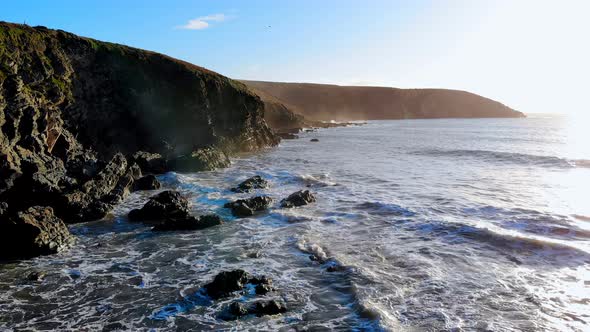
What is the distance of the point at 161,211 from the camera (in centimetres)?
1424

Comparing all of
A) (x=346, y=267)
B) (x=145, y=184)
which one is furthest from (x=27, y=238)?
(x=145, y=184)

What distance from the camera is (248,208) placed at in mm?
14797

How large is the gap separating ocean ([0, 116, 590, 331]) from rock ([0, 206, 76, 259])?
445 millimetres

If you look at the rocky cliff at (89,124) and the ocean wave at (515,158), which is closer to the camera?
the rocky cliff at (89,124)

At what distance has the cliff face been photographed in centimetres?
14688

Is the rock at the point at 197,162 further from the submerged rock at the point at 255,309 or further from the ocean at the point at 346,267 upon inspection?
the submerged rock at the point at 255,309

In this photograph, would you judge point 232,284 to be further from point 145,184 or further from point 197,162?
point 197,162

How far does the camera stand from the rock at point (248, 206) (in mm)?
14688

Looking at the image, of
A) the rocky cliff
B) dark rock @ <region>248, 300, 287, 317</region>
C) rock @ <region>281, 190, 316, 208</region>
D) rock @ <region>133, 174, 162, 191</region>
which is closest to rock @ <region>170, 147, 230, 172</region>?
the rocky cliff

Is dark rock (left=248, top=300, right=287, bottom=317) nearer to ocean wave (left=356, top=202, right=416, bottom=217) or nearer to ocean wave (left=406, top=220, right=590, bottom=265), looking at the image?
ocean wave (left=406, top=220, right=590, bottom=265)

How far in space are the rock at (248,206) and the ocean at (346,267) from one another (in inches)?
18.7

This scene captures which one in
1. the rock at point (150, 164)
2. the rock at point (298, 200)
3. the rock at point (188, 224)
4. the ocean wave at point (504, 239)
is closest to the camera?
the ocean wave at point (504, 239)

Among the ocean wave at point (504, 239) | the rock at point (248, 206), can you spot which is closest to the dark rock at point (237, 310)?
the ocean wave at point (504, 239)

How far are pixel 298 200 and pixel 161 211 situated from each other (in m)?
5.28
